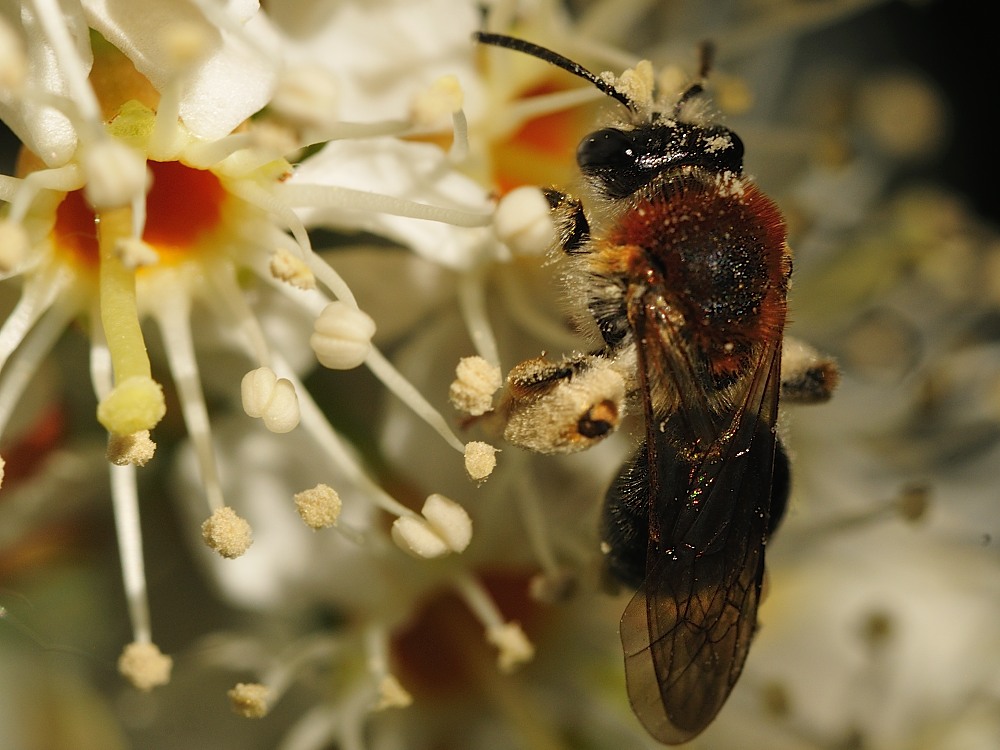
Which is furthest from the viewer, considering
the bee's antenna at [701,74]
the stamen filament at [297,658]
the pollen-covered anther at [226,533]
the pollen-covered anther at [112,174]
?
the stamen filament at [297,658]

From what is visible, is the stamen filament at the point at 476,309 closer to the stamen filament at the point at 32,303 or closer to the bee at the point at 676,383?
the bee at the point at 676,383

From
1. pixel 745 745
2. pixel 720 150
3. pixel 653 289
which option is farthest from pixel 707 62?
pixel 745 745

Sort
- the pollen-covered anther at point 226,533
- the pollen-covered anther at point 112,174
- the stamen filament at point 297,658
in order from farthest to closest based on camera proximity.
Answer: the stamen filament at point 297,658, the pollen-covered anther at point 226,533, the pollen-covered anther at point 112,174

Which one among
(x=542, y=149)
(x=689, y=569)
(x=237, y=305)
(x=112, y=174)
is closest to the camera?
(x=112, y=174)

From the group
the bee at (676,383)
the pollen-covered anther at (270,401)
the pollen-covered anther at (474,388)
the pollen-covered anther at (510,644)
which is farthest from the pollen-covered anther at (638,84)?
the pollen-covered anther at (510,644)

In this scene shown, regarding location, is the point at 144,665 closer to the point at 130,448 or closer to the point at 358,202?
the point at 130,448

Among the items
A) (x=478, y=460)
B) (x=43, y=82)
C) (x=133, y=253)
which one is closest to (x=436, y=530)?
(x=478, y=460)

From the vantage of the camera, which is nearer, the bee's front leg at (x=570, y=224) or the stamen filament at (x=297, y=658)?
the bee's front leg at (x=570, y=224)
